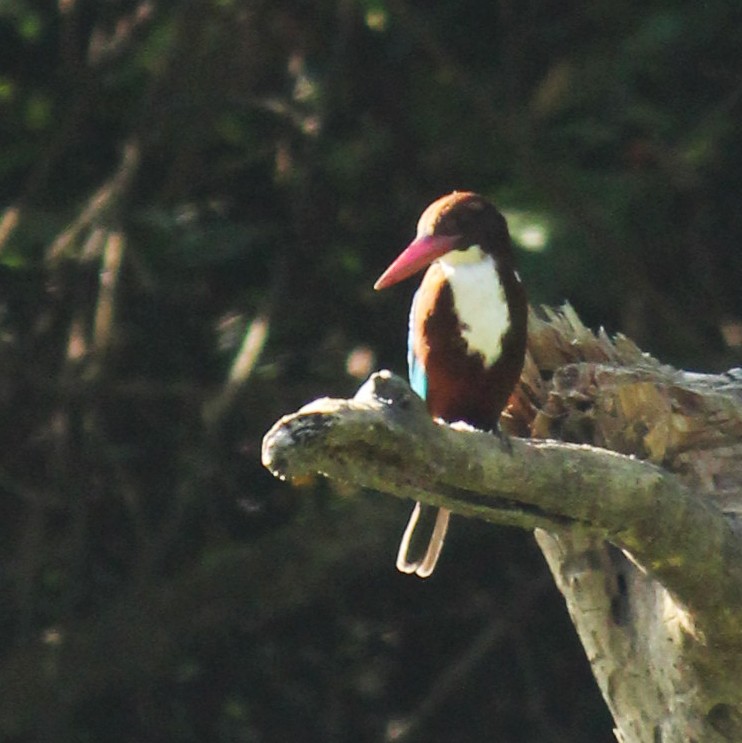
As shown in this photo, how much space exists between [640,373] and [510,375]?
0.84 ft

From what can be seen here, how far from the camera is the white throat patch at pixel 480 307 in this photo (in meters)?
3.93

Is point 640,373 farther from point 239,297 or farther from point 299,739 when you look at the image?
point 299,739

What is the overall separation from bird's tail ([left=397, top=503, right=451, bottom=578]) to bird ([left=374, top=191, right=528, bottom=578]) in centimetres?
26

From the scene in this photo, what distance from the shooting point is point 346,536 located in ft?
18.1

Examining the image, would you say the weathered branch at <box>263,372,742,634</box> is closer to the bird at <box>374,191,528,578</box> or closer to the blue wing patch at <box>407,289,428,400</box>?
the bird at <box>374,191,528,578</box>

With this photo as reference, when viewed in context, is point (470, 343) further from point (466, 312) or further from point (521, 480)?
point (521, 480)

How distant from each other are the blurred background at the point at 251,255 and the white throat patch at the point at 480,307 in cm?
114

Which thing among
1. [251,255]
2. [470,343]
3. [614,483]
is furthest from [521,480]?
[251,255]

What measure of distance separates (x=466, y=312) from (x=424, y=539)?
57 cm

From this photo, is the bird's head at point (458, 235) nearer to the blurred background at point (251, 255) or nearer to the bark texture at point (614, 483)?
the bark texture at point (614, 483)

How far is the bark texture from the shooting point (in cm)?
289

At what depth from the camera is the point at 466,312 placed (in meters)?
3.94

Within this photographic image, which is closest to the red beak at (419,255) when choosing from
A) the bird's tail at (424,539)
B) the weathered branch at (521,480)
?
the bird's tail at (424,539)

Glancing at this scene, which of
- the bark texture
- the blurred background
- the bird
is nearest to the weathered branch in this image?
the bark texture
